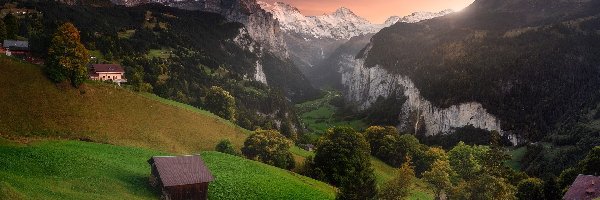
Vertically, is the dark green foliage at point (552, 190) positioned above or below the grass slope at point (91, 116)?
below

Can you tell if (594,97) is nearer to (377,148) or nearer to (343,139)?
(377,148)

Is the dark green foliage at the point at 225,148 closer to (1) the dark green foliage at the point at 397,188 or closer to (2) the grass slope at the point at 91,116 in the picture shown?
(2) the grass slope at the point at 91,116

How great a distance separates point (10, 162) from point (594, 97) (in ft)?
671

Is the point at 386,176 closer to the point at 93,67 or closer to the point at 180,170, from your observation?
the point at 180,170

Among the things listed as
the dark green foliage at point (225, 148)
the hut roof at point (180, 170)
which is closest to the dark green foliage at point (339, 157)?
the dark green foliage at point (225, 148)

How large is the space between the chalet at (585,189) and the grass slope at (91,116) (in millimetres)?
62102

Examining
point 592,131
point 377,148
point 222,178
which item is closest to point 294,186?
point 222,178

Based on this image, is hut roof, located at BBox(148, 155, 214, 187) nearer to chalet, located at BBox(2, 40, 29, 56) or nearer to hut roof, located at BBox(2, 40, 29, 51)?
chalet, located at BBox(2, 40, 29, 56)

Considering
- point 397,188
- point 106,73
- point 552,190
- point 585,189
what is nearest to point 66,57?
point 106,73

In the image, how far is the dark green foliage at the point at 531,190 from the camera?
293 ft

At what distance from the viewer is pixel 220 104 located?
Result: 13262 cm

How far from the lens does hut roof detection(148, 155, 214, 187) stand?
55.1m

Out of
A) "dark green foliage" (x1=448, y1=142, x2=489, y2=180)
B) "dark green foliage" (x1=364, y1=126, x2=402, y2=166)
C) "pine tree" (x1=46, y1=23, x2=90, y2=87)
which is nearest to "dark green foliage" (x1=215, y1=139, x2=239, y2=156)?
"pine tree" (x1=46, y1=23, x2=90, y2=87)

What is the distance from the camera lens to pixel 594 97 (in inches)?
7446
